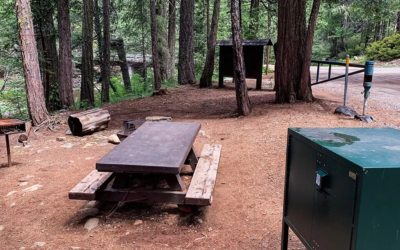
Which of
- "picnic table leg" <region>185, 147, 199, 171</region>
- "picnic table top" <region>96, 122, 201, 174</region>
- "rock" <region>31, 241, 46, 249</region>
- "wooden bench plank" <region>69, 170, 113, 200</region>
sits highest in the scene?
"picnic table top" <region>96, 122, 201, 174</region>

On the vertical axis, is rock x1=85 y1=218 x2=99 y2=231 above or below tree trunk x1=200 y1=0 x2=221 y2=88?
below

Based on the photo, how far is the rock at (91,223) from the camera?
3.64 metres

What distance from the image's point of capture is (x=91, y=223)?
371 cm

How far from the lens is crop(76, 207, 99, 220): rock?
12.8 ft

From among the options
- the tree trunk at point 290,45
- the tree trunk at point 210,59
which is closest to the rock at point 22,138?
the tree trunk at point 290,45

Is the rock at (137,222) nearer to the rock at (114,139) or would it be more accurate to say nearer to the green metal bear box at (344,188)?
the green metal bear box at (344,188)

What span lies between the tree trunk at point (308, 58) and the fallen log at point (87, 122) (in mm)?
5205

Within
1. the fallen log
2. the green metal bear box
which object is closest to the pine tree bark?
the fallen log

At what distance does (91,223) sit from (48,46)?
1203cm

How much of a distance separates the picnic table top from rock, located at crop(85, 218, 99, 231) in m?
0.74

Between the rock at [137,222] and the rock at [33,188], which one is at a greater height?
the rock at [137,222]

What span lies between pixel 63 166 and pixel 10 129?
3.61 feet

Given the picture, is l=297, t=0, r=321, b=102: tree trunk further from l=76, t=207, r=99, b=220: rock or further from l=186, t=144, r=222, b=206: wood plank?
l=76, t=207, r=99, b=220: rock

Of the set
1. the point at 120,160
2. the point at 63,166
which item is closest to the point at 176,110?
the point at 63,166
